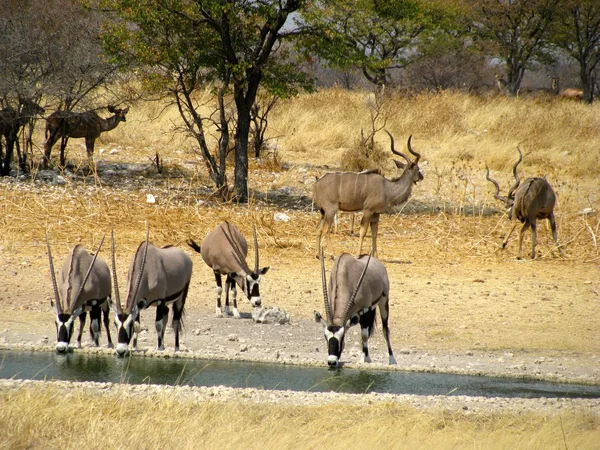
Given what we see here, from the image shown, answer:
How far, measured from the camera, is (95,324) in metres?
7.55

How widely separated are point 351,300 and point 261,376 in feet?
3.08

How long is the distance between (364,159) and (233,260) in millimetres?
10255

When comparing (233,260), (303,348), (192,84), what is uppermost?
(192,84)

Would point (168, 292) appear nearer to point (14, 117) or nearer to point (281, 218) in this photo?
point (281, 218)

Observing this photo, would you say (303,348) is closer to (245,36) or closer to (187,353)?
(187,353)

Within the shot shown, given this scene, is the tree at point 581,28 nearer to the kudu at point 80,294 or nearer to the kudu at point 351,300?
the kudu at point 351,300

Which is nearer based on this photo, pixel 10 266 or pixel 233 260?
pixel 233 260

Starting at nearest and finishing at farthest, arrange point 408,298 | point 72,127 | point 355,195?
1. point 408,298
2. point 355,195
3. point 72,127

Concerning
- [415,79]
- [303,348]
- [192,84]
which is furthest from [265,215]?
[415,79]

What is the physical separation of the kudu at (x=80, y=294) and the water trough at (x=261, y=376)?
10.2 inches

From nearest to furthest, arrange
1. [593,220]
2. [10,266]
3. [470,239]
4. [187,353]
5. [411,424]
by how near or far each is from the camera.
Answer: [411,424] < [187,353] < [10,266] < [470,239] < [593,220]

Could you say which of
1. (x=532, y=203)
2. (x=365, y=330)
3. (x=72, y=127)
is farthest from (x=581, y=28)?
(x=365, y=330)

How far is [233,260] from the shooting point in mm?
9219

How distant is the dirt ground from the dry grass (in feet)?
5.16
